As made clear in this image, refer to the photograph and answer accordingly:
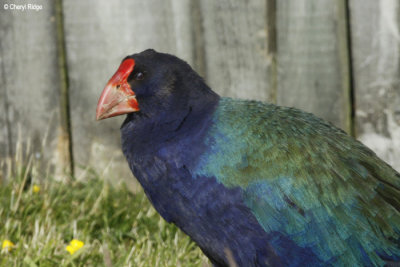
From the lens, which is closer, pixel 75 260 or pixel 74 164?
A: pixel 75 260

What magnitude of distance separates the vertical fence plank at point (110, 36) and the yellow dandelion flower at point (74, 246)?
0.62 m

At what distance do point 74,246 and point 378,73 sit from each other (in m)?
1.58

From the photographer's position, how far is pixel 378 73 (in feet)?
10.9

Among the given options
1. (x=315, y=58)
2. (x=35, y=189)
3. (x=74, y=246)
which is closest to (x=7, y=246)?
(x=74, y=246)

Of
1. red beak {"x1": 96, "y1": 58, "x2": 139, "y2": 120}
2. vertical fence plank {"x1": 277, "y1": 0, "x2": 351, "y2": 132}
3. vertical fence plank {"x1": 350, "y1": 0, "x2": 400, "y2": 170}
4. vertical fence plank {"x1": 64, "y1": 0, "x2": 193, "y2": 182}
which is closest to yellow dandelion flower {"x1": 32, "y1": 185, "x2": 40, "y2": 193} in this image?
vertical fence plank {"x1": 64, "y1": 0, "x2": 193, "y2": 182}

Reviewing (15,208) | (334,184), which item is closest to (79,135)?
(15,208)

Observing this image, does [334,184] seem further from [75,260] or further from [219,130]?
[75,260]

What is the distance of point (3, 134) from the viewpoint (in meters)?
3.51

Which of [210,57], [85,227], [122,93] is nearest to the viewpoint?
[122,93]

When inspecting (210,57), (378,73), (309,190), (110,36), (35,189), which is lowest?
(35,189)

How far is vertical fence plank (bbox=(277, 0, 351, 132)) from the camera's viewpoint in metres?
3.28

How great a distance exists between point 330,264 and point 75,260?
98 centimetres

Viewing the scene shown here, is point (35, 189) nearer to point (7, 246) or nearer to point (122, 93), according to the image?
point (7, 246)

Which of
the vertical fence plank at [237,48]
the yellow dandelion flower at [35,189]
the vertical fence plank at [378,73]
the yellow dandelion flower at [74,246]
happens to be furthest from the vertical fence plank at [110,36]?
the vertical fence plank at [378,73]
